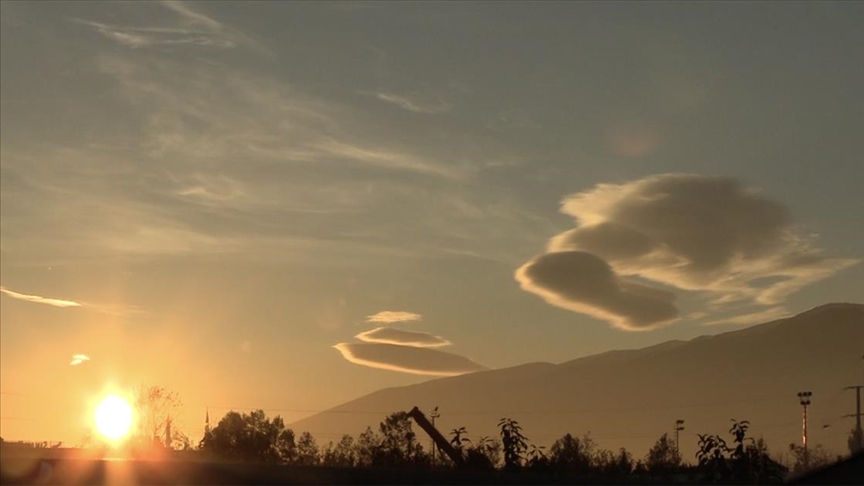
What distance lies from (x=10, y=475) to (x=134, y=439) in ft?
409

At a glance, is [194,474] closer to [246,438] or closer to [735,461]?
[735,461]

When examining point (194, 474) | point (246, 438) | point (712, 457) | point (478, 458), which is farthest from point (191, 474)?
point (246, 438)

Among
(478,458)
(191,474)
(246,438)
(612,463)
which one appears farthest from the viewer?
(246,438)

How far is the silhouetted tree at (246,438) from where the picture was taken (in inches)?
7116

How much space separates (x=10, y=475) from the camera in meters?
37.7

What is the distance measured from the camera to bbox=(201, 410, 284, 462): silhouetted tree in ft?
593

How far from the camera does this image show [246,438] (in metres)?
188

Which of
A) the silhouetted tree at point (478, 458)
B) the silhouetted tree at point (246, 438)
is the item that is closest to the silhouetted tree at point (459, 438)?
the silhouetted tree at point (478, 458)

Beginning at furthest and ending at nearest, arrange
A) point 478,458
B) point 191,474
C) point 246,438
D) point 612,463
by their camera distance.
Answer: point 246,438 < point 612,463 < point 478,458 < point 191,474

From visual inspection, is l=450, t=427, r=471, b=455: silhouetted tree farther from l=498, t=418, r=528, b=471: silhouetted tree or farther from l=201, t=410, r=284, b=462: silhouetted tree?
l=201, t=410, r=284, b=462: silhouetted tree

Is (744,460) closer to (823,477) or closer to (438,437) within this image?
(438,437)

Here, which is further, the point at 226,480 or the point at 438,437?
the point at 438,437

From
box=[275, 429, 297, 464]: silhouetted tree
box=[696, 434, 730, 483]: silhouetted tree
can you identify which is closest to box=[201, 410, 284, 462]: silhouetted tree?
box=[275, 429, 297, 464]: silhouetted tree

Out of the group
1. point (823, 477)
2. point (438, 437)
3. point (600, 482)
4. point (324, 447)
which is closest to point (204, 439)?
point (324, 447)
